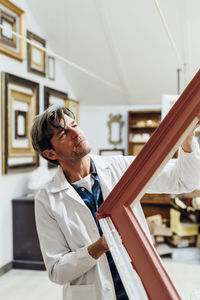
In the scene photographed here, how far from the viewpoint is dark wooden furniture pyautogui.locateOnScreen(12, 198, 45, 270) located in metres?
3.84

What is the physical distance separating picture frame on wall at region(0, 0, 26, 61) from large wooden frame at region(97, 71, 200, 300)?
3465 mm

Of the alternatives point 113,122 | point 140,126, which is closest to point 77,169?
point 140,126

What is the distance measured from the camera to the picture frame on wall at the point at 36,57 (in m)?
4.30

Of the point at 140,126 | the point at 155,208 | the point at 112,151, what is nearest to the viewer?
the point at 155,208

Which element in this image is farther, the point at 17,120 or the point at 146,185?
the point at 17,120

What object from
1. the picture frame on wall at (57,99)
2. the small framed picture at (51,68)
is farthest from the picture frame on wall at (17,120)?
the small framed picture at (51,68)

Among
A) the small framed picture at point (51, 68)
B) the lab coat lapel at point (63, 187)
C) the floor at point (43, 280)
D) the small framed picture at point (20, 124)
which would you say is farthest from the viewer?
the small framed picture at point (51, 68)

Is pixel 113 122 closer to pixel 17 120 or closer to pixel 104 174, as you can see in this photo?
pixel 17 120

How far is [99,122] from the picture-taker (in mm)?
6566

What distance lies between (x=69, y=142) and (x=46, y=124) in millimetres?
119

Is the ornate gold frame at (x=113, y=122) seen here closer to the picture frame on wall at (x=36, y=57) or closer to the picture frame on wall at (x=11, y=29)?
the picture frame on wall at (x=36, y=57)

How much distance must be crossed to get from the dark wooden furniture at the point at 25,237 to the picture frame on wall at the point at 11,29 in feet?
5.59

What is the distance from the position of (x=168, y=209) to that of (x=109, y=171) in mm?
3806

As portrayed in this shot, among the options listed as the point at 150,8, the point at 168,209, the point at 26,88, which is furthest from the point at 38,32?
the point at 168,209
